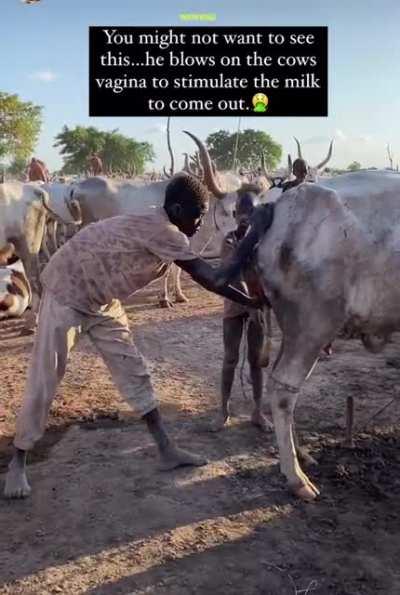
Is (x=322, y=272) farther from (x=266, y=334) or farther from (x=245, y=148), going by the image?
(x=245, y=148)

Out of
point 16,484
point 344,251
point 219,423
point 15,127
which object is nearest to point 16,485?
point 16,484

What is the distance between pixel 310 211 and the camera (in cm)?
361

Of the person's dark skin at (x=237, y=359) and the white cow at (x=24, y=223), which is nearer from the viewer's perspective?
the person's dark skin at (x=237, y=359)

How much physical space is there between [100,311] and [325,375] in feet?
8.34

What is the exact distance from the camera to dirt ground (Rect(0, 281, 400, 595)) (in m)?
2.94

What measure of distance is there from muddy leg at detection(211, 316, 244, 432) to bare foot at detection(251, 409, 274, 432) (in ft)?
0.64

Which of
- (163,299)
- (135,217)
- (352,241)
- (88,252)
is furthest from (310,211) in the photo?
(163,299)

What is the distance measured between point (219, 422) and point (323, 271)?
5.07 feet

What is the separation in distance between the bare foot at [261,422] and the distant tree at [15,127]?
3283 cm

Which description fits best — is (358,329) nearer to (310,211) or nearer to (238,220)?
(310,211)

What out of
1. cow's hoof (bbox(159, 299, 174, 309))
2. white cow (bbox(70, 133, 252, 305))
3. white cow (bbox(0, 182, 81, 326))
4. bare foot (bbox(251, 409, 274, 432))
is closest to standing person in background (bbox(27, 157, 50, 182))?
white cow (bbox(70, 133, 252, 305))

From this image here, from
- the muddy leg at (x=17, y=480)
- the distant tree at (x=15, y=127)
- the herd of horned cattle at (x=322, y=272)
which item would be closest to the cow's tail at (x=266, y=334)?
the herd of horned cattle at (x=322, y=272)

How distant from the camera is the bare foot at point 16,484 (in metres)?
3.61

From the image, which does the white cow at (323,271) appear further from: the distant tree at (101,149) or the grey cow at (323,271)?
the distant tree at (101,149)
